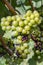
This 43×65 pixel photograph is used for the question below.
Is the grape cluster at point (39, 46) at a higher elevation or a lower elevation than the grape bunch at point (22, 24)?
lower

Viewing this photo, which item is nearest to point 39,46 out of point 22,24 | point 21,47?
point 21,47

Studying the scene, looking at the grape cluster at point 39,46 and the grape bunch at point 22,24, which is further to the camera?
the grape cluster at point 39,46

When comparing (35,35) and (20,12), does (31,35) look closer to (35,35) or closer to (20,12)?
(35,35)

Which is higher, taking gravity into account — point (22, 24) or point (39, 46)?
point (22, 24)

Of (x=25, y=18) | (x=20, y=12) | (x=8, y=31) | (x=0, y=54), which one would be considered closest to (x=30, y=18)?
(x=25, y=18)

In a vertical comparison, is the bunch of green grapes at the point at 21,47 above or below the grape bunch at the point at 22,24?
below

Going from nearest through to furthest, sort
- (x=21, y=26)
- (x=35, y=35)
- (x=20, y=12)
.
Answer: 1. (x=21, y=26)
2. (x=35, y=35)
3. (x=20, y=12)

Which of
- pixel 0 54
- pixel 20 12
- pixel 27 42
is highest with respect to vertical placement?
pixel 20 12

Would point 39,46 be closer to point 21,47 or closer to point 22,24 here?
point 21,47

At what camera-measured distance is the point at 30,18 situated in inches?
41.8

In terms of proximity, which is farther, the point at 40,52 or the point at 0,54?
the point at 0,54

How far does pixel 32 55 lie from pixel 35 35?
97 millimetres

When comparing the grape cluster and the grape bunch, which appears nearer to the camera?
the grape bunch

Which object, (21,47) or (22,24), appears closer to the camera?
(22,24)
